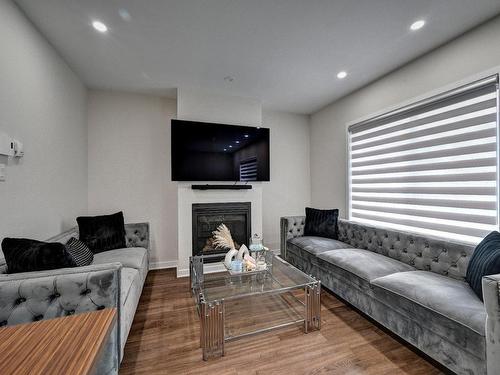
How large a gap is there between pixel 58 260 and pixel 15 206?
2.64 ft

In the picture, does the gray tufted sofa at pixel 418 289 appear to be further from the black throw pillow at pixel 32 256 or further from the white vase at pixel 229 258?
the black throw pillow at pixel 32 256

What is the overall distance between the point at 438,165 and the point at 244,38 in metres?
2.42

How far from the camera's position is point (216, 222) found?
357 centimetres

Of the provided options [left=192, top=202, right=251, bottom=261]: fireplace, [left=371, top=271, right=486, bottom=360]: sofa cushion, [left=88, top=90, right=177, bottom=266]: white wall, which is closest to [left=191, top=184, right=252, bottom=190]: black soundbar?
[left=192, top=202, right=251, bottom=261]: fireplace

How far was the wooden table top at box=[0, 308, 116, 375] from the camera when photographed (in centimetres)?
67

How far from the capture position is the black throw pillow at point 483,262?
157 cm

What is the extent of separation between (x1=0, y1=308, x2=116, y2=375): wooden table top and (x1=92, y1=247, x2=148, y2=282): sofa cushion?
4.98 feet

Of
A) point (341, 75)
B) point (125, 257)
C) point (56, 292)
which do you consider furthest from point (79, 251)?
point (341, 75)

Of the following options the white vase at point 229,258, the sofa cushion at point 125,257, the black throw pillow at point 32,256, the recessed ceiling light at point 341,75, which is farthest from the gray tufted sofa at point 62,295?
the recessed ceiling light at point 341,75

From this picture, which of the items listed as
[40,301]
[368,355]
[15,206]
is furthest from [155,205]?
[368,355]

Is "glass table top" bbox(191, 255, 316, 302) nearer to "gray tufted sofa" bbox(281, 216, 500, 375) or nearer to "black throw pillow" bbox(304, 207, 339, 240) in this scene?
"gray tufted sofa" bbox(281, 216, 500, 375)

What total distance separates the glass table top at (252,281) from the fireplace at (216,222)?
84 centimetres

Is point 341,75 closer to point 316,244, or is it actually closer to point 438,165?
point 438,165

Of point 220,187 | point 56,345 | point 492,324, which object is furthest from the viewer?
point 220,187
